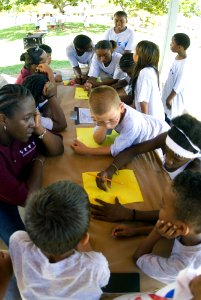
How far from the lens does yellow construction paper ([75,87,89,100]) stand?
7.02ft

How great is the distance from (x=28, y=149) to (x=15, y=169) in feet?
0.40

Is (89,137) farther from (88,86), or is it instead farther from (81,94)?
(88,86)

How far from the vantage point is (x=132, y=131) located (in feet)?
4.53

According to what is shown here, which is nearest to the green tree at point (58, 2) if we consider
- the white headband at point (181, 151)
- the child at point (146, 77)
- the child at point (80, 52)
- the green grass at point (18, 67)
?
the green grass at point (18, 67)

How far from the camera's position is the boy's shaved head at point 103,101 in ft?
4.24

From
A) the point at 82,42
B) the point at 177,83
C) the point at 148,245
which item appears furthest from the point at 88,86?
the point at 148,245

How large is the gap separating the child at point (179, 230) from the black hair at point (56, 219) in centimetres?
27

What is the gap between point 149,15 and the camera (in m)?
5.32

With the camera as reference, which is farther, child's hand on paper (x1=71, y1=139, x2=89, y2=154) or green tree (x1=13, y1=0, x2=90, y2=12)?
green tree (x1=13, y1=0, x2=90, y2=12)

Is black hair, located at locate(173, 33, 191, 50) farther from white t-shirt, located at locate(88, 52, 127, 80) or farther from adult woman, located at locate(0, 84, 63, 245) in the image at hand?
adult woman, located at locate(0, 84, 63, 245)

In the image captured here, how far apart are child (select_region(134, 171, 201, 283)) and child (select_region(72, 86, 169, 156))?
0.59 metres

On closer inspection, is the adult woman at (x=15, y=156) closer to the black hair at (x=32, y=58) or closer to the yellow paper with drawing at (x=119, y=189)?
the yellow paper with drawing at (x=119, y=189)

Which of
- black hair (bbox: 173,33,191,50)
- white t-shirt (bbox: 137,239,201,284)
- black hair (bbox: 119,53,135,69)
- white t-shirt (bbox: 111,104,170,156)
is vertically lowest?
white t-shirt (bbox: 137,239,201,284)

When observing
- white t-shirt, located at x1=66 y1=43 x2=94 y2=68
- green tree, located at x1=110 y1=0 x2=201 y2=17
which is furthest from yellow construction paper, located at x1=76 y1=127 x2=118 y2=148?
green tree, located at x1=110 y1=0 x2=201 y2=17
